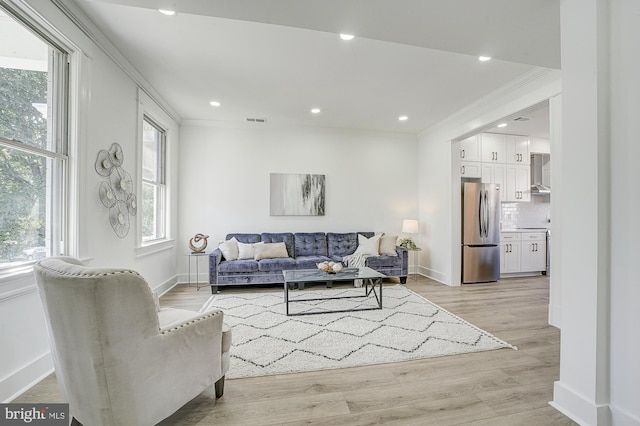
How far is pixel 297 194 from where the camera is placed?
199 inches

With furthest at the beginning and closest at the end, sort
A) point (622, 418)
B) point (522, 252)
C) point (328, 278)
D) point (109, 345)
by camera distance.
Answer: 1. point (522, 252)
2. point (328, 278)
3. point (622, 418)
4. point (109, 345)

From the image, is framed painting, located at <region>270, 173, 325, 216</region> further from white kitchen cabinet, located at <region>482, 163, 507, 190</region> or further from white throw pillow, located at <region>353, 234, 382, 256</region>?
white kitchen cabinet, located at <region>482, 163, 507, 190</region>

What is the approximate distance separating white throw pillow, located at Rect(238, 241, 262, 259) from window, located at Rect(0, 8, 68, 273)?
2317 mm

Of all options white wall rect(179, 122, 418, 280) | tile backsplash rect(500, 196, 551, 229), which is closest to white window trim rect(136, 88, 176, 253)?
white wall rect(179, 122, 418, 280)

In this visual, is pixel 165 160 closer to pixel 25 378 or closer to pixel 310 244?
pixel 310 244

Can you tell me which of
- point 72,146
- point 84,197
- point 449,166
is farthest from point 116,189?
point 449,166

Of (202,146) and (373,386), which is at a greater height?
(202,146)

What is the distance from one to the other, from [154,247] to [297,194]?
2.43 m

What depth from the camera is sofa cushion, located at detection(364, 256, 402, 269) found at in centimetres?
448

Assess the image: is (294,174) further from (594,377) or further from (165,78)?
(594,377)

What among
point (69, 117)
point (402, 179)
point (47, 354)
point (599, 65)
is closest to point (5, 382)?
point (47, 354)

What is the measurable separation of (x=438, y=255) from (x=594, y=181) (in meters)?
3.57

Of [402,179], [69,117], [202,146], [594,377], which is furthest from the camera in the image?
[402,179]

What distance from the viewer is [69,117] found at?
2.29 metres
